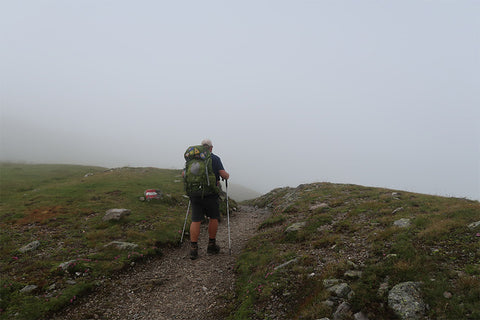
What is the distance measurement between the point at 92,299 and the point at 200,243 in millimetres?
7412

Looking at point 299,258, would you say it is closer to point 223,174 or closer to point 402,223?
point 402,223

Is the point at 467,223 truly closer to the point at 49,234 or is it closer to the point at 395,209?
the point at 395,209

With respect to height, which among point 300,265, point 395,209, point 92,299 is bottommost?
point 92,299

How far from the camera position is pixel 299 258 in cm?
1012

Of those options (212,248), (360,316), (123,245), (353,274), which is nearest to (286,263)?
(353,274)

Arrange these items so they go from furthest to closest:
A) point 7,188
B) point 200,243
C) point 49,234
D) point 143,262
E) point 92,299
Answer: point 7,188 < point 200,243 < point 49,234 < point 143,262 < point 92,299

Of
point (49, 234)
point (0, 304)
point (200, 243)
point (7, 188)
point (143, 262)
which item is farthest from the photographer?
point (7, 188)

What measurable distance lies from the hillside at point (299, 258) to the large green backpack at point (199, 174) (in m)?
4.27

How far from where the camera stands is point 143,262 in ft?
40.9

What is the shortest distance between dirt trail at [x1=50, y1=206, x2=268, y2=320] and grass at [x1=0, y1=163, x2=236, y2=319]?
2.48ft

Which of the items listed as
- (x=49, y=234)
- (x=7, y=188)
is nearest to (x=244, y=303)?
(x=49, y=234)

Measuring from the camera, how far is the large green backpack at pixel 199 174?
1218 cm

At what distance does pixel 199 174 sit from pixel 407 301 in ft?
31.2

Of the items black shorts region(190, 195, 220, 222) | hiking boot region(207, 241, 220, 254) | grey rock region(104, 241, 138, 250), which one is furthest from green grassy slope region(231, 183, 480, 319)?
grey rock region(104, 241, 138, 250)
